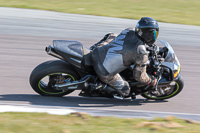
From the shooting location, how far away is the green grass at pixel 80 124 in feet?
15.9

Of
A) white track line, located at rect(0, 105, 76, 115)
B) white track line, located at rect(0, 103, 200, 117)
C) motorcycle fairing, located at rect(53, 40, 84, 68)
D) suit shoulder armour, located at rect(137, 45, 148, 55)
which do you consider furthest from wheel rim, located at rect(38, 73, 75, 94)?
suit shoulder armour, located at rect(137, 45, 148, 55)

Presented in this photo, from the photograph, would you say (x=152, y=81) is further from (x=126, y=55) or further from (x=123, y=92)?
(x=126, y=55)

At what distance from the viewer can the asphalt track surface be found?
6.59 metres

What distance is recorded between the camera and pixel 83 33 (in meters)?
12.5

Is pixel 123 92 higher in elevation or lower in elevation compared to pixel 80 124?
higher

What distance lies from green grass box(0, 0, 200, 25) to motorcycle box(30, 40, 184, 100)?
8.75m

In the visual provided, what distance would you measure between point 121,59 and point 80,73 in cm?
85

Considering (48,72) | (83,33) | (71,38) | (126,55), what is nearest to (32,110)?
(48,72)

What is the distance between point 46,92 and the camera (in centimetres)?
679

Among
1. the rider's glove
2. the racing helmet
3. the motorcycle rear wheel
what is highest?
the racing helmet

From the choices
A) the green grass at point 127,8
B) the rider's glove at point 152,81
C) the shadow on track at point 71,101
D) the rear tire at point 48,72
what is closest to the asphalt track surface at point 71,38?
the shadow on track at point 71,101

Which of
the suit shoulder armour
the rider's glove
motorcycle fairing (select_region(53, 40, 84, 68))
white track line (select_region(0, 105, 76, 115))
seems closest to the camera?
the suit shoulder armour

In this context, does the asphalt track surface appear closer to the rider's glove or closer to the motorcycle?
the motorcycle

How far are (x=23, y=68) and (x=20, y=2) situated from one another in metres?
9.48
